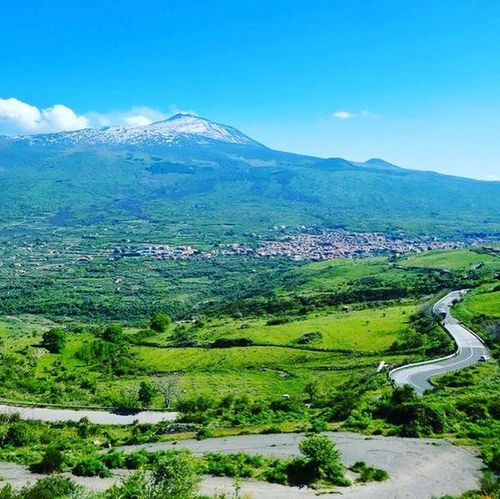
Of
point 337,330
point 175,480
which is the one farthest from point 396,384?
point 337,330

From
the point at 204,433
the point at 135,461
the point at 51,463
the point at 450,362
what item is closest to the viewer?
the point at 51,463

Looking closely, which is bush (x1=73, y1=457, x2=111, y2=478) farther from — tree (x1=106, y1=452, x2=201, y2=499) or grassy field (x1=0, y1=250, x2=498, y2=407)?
grassy field (x1=0, y1=250, x2=498, y2=407)

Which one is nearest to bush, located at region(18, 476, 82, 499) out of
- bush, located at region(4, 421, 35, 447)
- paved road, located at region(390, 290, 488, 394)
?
bush, located at region(4, 421, 35, 447)

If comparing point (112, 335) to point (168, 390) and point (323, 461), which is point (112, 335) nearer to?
point (168, 390)

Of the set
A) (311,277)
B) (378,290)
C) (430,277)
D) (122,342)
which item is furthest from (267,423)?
(311,277)

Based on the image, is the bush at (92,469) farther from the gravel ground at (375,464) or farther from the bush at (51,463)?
the bush at (51,463)
